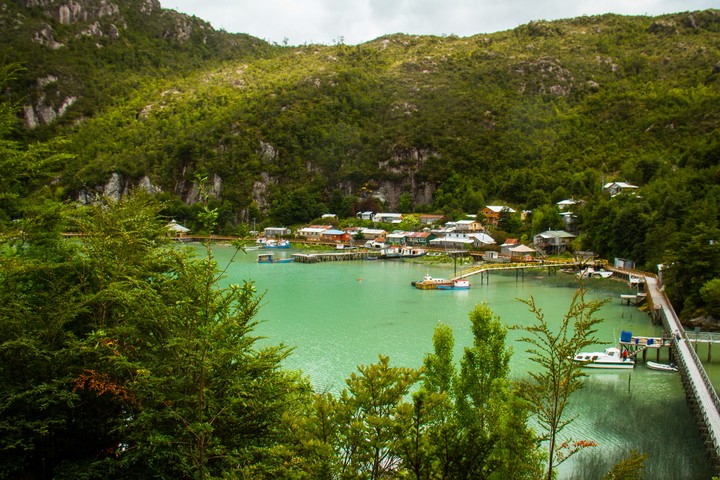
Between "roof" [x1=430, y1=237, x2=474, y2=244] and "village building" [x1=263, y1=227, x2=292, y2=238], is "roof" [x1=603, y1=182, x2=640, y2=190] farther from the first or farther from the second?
"village building" [x1=263, y1=227, x2=292, y2=238]

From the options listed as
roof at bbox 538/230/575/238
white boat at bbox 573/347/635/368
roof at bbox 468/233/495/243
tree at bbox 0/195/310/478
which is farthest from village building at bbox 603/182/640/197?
tree at bbox 0/195/310/478

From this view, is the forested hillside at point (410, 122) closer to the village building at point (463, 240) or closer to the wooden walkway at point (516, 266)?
the wooden walkway at point (516, 266)

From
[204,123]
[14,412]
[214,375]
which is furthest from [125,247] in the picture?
[204,123]

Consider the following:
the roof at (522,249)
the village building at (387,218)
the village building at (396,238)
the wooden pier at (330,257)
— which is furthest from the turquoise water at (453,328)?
the village building at (387,218)

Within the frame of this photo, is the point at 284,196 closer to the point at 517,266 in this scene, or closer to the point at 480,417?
the point at 517,266

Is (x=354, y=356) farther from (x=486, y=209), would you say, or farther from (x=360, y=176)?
(x=360, y=176)
